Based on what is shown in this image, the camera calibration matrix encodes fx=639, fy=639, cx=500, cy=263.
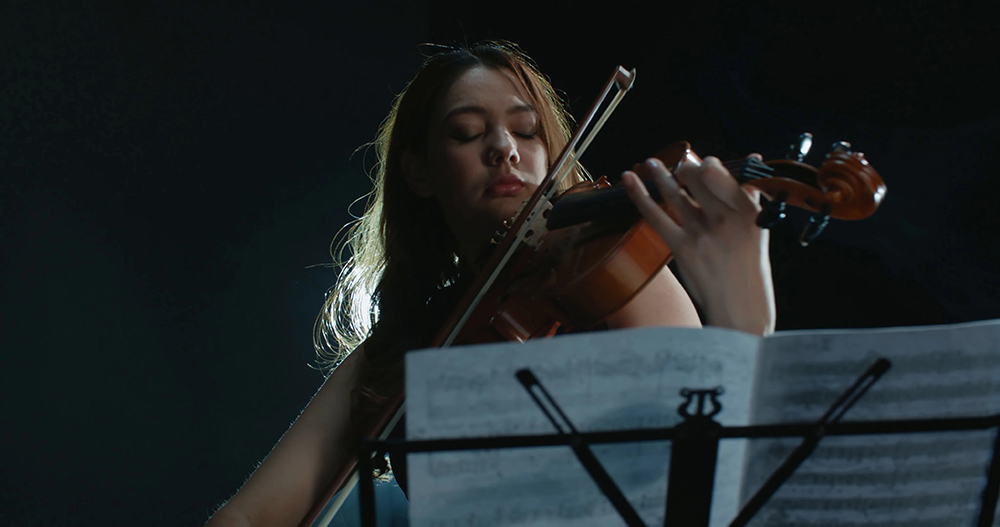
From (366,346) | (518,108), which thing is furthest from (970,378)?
(366,346)

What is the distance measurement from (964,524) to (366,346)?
98cm

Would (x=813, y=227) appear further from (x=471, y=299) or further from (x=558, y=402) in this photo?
(x=471, y=299)

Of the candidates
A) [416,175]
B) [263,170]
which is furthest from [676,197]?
[263,170]

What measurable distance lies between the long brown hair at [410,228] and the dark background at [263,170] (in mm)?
410

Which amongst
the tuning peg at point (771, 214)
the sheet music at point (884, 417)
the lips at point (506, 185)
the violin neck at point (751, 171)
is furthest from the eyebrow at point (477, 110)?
the sheet music at point (884, 417)

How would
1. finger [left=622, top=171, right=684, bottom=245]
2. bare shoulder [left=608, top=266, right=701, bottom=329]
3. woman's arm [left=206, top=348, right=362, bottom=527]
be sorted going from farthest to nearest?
woman's arm [left=206, top=348, right=362, bottom=527], bare shoulder [left=608, top=266, right=701, bottom=329], finger [left=622, top=171, right=684, bottom=245]

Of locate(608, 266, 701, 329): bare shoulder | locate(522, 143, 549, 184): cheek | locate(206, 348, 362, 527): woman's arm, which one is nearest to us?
locate(608, 266, 701, 329): bare shoulder

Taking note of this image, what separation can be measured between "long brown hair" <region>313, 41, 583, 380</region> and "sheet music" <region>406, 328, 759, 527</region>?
764mm

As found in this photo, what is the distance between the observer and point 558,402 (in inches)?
17.0

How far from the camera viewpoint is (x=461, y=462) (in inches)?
17.4

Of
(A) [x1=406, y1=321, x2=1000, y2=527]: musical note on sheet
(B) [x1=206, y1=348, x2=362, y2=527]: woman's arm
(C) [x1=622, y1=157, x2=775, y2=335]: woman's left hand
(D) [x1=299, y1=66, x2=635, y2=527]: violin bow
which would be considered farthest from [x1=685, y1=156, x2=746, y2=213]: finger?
(B) [x1=206, y1=348, x2=362, y2=527]: woman's arm

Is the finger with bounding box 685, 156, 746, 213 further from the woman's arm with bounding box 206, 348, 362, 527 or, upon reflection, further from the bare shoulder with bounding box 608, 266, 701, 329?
the woman's arm with bounding box 206, 348, 362, 527

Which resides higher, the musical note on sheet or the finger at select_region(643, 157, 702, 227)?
the finger at select_region(643, 157, 702, 227)

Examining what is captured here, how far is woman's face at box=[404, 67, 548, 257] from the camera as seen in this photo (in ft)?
3.75
